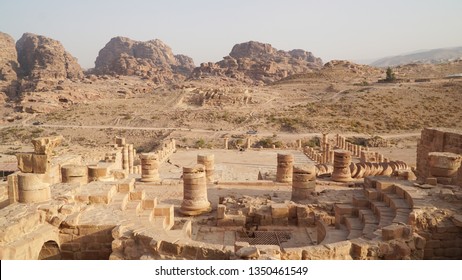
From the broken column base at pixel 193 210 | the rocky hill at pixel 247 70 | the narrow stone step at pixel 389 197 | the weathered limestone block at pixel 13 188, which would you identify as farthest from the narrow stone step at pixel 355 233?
the rocky hill at pixel 247 70

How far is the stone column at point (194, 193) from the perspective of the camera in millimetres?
11812

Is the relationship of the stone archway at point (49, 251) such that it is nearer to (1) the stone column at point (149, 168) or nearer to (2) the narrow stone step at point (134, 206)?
(2) the narrow stone step at point (134, 206)

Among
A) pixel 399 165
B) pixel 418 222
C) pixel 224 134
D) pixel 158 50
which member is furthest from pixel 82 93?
pixel 158 50

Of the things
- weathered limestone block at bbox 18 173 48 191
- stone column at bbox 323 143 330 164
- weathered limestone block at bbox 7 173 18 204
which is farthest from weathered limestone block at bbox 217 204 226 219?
stone column at bbox 323 143 330 164

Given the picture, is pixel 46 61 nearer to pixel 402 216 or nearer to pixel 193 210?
pixel 193 210

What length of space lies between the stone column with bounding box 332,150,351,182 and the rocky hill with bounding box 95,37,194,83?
8818 cm

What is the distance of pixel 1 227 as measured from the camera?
7.23 meters

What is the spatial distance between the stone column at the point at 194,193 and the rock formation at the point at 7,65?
238 ft

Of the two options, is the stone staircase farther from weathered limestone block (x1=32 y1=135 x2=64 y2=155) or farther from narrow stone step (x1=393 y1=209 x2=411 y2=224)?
weathered limestone block (x1=32 y1=135 x2=64 y2=155)

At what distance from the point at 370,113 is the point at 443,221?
4010 centimetres

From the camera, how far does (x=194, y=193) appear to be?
11.9m

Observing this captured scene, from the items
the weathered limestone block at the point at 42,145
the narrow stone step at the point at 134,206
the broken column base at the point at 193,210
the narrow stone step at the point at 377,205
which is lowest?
the broken column base at the point at 193,210

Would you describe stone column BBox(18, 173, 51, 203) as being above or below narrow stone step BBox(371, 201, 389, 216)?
above

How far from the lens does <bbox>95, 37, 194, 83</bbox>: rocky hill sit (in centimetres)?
10118
